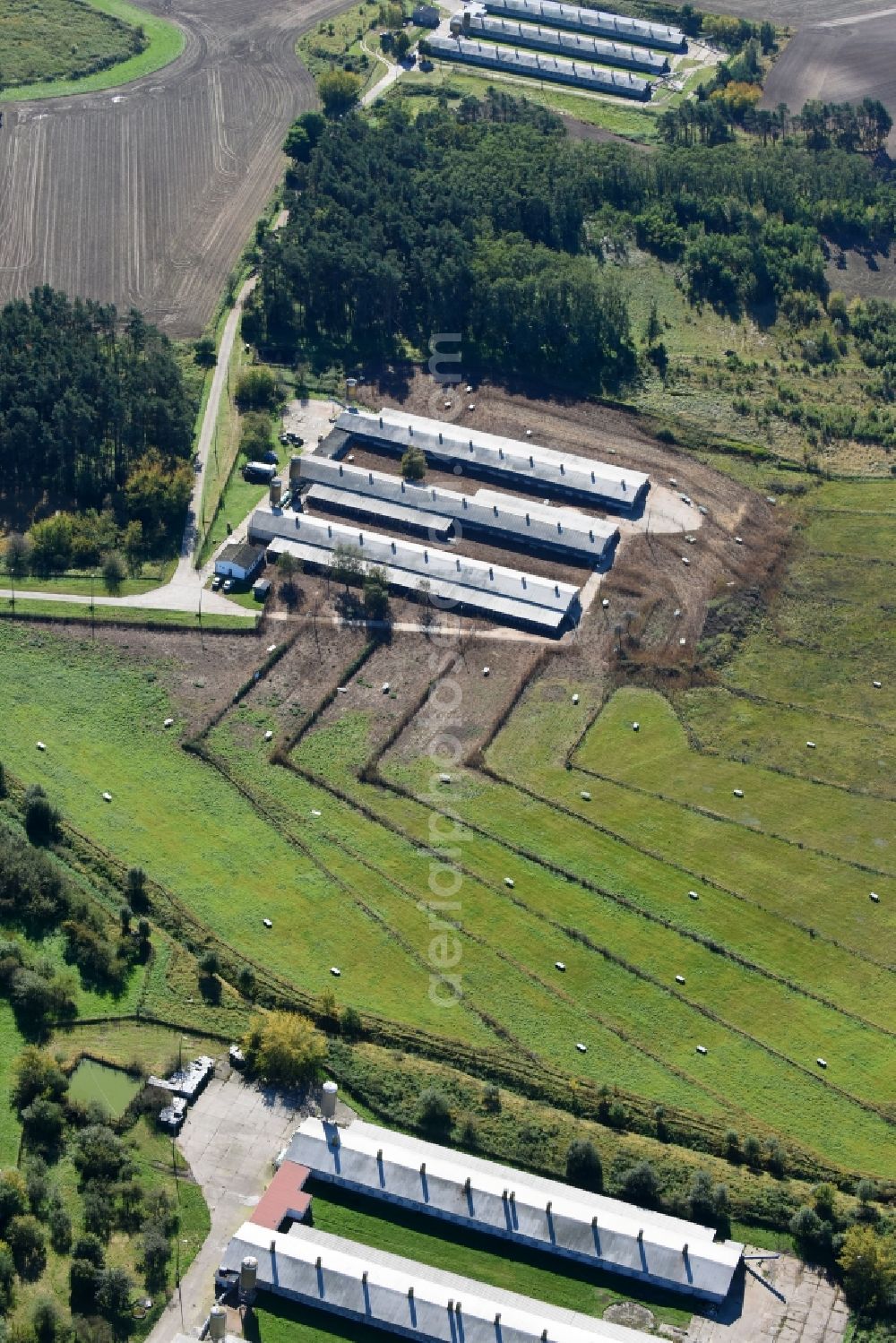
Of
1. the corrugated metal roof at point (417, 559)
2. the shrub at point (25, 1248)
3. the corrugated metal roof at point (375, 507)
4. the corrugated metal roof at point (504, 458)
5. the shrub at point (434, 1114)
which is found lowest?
the shrub at point (25, 1248)

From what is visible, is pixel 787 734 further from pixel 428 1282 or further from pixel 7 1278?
pixel 7 1278

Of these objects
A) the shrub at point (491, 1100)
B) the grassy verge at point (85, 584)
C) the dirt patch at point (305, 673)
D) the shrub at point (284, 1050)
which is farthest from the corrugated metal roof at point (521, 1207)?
the grassy verge at point (85, 584)

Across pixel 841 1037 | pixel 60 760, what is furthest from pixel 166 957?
pixel 841 1037

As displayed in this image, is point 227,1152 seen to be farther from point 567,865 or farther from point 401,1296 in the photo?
point 567,865

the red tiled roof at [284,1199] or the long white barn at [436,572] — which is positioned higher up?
the long white barn at [436,572]

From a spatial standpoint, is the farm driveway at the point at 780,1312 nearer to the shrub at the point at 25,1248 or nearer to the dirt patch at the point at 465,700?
the shrub at the point at 25,1248
